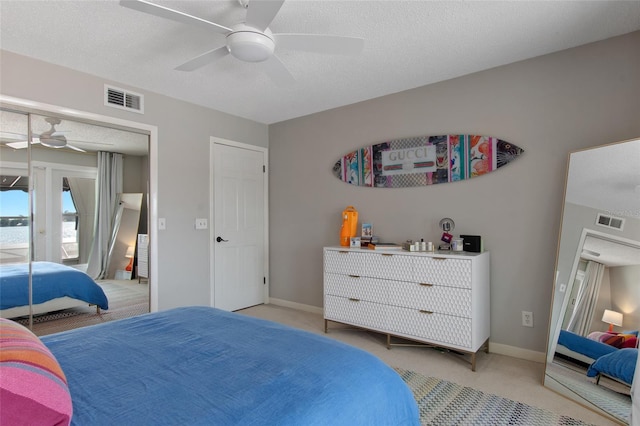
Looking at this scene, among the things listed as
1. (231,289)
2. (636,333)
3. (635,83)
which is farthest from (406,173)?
(231,289)

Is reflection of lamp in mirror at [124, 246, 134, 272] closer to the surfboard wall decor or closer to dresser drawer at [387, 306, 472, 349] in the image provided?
the surfboard wall decor

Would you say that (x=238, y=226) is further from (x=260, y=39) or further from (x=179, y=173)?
(x=260, y=39)

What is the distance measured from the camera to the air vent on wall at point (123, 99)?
3188 mm

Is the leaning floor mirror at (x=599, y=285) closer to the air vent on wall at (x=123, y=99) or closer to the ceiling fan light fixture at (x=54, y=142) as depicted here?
the air vent on wall at (x=123, y=99)

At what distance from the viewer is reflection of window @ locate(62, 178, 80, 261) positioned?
3012 millimetres

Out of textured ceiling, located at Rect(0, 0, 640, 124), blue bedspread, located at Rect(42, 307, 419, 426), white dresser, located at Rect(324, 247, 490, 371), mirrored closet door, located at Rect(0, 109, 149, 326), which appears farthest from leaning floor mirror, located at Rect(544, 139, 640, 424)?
mirrored closet door, located at Rect(0, 109, 149, 326)

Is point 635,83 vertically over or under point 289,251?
over

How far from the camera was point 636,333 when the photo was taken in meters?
2.00

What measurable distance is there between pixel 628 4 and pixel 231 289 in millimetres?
4235

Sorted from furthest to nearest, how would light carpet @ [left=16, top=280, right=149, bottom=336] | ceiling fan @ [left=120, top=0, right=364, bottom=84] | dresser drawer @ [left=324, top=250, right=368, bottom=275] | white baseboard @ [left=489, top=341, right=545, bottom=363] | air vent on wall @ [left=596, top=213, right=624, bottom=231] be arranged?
dresser drawer @ [left=324, top=250, right=368, bottom=275], light carpet @ [left=16, top=280, right=149, bottom=336], white baseboard @ [left=489, top=341, right=545, bottom=363], air vent on wall @ [left=596, top=213, right=624, bottom=231], ceiling fan @ [left=120, top=0, right=364, bottom=84]

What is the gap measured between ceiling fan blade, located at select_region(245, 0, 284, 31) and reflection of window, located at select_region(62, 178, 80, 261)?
2.29 meters

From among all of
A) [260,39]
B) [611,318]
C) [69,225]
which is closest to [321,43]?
[260,39]

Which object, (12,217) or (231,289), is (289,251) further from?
(12,217)

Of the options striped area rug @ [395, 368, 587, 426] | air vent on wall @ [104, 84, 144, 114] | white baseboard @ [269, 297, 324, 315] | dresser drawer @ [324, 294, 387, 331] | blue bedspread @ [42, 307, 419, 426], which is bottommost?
striped area rug @ [395, 368, 587, 426]
